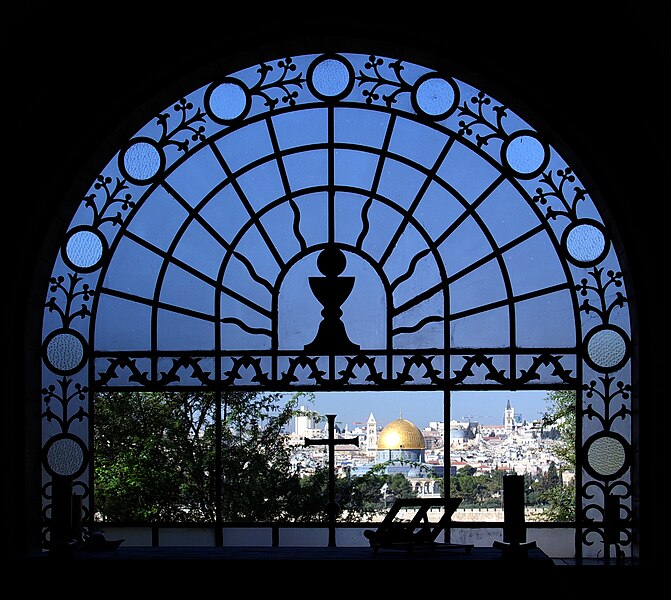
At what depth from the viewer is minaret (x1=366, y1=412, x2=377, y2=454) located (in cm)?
615

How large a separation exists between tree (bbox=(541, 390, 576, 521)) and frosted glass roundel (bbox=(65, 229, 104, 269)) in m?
2.71

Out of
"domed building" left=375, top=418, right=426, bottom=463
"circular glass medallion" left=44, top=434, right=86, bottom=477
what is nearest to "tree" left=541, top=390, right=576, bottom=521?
"domed building" left=375, top=418, right=426, bottom=463

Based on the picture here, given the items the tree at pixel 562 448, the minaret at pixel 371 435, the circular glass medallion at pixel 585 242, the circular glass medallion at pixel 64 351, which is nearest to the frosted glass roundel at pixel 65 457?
the circular glass medallion at pixel 64 351

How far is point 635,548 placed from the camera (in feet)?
19.0

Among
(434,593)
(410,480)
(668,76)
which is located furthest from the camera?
(410,480)

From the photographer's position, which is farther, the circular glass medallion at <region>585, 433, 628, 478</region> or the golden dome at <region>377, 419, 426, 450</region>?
the golden dome at <region>377, 419, 426, 450</region>

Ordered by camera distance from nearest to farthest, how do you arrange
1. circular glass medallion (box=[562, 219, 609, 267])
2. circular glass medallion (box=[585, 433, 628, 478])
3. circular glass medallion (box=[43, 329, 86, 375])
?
circular glass medallion (box=[585, 433, 628, 478]), circular glass medallion (box=[562, 219, 609, 267]), circular glass medallion (box=[43, 329, 86, 375])

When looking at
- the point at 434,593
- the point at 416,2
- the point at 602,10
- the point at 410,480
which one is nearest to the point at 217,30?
the point at 416,2

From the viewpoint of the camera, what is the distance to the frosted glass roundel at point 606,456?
19.5 feet

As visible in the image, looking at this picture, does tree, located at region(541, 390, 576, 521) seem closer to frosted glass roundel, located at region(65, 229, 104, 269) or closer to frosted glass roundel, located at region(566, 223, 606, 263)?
frosted glass roundel, located at region(566, 223, 606, 263)

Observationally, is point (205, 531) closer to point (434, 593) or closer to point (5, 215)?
point (434, 593)

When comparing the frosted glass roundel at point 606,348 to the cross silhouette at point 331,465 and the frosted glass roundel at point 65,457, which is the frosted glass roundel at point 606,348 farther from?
the frosted glass roundel at point 65,457

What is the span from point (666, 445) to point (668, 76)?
1914 millimetres

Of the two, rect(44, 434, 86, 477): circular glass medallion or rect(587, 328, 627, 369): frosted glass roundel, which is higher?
rect(587, 328, 627, 369): frosted glass roundel
